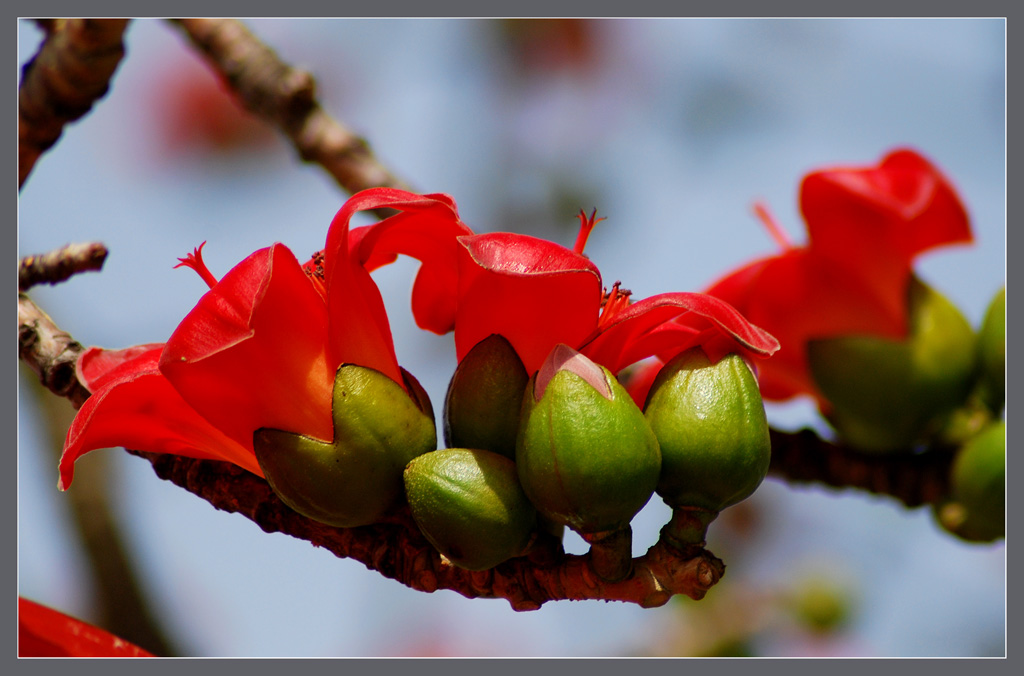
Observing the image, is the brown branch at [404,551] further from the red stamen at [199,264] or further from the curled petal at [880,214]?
the curled petal at [880,214]

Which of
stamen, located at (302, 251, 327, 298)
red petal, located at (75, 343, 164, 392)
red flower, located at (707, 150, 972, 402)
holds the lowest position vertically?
red petal, located at (75, 343, 164, 392)

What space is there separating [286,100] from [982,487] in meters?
1.46

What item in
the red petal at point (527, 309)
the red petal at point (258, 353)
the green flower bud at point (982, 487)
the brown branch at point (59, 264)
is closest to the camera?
the red petal at point (258, 353)

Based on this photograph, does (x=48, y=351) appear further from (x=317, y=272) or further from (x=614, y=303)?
(x=614, y=303)

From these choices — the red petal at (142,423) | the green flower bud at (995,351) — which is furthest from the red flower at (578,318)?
the green flower bud at (995,351)

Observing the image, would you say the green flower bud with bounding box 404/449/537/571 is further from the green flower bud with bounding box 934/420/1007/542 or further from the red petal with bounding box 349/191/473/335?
the green flower bud with bounding box 934/420/1007/542

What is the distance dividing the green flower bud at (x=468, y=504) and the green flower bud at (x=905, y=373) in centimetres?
107

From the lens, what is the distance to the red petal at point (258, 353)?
931mm

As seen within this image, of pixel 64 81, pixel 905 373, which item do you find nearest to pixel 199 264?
pixel 64 81

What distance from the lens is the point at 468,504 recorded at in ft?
3.19

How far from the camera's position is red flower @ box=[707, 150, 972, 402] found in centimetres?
189

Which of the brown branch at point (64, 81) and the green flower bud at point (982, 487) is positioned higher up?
the brown branch at point (64, 81)

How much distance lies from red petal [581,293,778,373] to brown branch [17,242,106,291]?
0.67 metres

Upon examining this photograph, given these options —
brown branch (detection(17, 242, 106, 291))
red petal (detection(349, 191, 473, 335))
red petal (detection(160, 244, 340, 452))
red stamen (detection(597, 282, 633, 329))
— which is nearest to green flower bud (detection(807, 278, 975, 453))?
red stamen (detection(597, 282, 633, 329))
